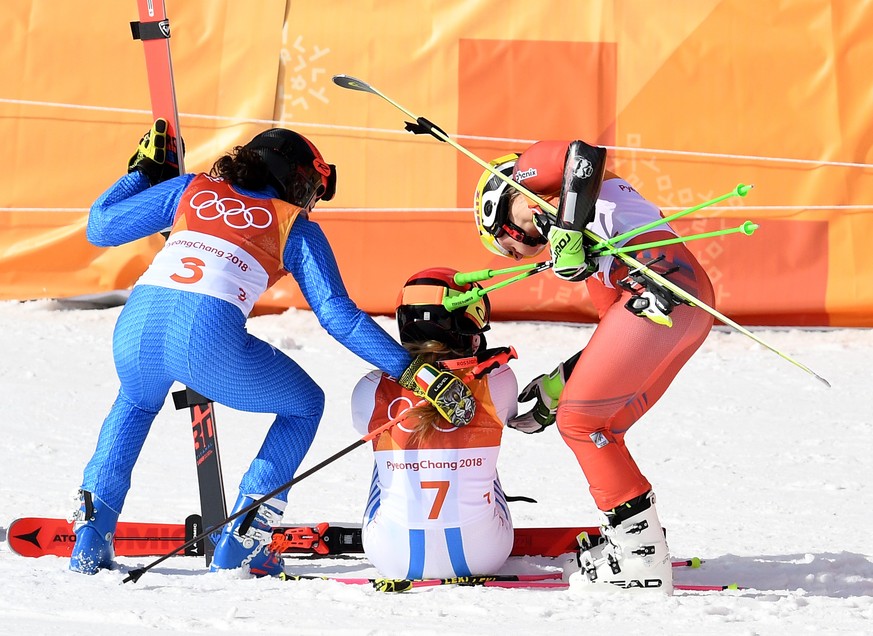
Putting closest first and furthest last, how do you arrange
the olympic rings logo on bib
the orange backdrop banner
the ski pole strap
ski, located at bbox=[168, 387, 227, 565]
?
the olympic rings logo on bib < ski, located at bbox=[168, 387, 227, 565] < the ski pole strap < the orange backdrop banner

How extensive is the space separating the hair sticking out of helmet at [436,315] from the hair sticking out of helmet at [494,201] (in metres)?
0.19

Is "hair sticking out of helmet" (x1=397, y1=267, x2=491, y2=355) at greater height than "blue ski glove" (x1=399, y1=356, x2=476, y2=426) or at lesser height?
greater

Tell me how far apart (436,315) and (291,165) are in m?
0.73

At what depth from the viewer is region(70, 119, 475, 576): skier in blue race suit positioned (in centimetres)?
361

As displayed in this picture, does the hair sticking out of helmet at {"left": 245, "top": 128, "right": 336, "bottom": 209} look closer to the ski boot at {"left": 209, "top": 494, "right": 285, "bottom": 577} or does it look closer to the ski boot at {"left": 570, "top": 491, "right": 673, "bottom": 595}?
the ski boot at {"left": 209, "top": 494, "right": 285, "bottom": 577}

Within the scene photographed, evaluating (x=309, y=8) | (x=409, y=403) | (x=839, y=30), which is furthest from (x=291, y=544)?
(x=839, y=30)

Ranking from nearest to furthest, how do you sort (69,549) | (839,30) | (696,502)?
1. (69,549)
2. (696,502)
3. (839,30)

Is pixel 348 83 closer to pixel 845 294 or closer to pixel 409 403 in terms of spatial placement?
pixel 409 403

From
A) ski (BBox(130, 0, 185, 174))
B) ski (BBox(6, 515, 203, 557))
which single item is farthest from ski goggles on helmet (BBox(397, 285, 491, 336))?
ski (BBox(130, 0, 185, 174))

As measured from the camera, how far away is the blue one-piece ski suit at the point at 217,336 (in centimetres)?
360

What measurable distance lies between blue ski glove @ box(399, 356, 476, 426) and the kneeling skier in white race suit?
→ 0.20 ft

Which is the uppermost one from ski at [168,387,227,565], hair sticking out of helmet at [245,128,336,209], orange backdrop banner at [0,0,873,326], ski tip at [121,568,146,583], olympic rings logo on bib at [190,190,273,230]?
orange backdrop banner at [0,0,873,326]

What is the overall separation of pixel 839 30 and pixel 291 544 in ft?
17.0

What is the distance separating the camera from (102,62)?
782 centimetres
